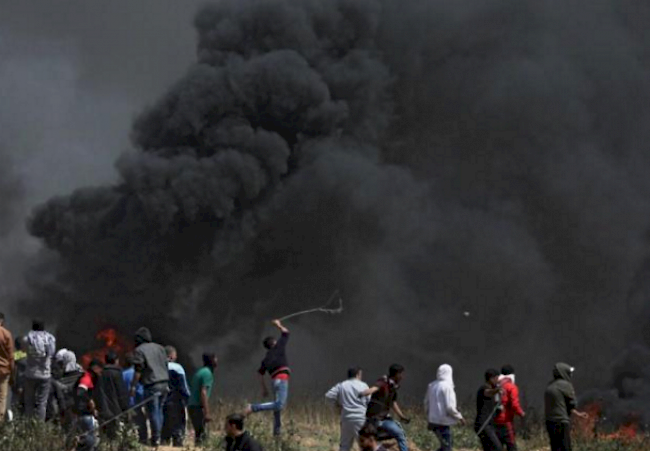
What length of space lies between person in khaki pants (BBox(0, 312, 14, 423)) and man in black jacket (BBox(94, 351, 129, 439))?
1830mm

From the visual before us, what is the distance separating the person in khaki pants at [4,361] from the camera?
→ 20.4m

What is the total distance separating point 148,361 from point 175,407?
177 cm

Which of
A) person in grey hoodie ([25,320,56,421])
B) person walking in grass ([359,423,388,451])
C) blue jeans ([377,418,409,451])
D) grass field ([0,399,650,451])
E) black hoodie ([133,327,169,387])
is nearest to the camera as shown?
person walking in grass ([359,423,388,451])

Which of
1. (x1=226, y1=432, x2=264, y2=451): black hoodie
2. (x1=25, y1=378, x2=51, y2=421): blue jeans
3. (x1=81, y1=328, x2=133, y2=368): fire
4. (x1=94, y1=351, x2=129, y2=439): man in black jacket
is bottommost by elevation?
(x1=226, y1=432, x2=264, y2=451): black hoodie

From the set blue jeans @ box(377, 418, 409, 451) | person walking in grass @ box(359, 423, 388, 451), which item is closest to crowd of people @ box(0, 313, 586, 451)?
blue jeans @ box(377, 418, 409, 451)

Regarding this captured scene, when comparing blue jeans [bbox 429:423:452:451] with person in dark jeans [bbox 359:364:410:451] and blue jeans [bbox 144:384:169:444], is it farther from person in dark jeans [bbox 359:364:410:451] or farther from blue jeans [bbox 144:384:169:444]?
blue jeans [bbox 144:384:169:444]

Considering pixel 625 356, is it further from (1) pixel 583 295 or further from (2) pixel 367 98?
(2) pixel 367 98

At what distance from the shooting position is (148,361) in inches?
803

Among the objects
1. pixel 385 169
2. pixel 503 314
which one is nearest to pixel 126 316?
pixel 385 169

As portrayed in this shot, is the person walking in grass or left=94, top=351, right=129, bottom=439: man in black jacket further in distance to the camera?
left=94, top=351, right=129, bottom=439: man in black jacket

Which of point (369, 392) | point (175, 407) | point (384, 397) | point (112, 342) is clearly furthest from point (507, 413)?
point (112, 342)

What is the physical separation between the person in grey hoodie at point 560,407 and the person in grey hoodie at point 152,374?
6009 millimetres

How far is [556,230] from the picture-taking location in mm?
46562

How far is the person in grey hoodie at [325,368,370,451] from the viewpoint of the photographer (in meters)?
19.6
